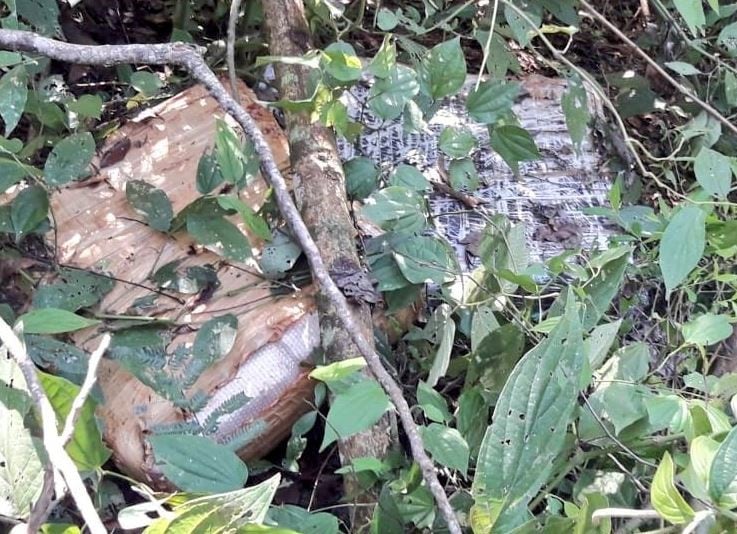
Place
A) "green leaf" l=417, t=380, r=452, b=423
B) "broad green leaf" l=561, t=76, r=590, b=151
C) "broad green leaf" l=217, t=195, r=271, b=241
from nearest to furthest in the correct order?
"green leaf" l=417, t=380, r=452, b=423 → "broad green leaf" l=217, t=195, r=271, b=241 → "broad green leaf" l=561, t=76, r=590, b=151

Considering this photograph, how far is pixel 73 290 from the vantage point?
3.88 feet

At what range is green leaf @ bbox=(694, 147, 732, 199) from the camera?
45.3 inches

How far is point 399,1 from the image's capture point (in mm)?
1977

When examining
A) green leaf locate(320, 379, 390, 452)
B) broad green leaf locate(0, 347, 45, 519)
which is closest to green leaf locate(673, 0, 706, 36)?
green leaf locate(320, 379, 390, 452)

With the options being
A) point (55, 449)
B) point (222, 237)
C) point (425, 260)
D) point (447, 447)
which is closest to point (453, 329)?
point (425, 260)

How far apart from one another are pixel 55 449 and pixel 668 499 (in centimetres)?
47

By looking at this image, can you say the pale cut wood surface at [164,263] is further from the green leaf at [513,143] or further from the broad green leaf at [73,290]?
the green leaf at [513,143]

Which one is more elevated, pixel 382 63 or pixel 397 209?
pixel 382 63

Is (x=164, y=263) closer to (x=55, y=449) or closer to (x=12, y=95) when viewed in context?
(x=12, y=95)

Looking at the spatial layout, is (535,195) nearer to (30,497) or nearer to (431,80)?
(431,80)

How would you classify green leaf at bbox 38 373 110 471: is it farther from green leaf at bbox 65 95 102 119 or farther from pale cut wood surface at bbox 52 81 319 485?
green leaf at bbox 65 95 102 119

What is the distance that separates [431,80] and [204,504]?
933mm

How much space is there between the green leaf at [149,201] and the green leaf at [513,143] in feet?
1.96

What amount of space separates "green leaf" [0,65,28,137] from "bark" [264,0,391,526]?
17.6 inches
